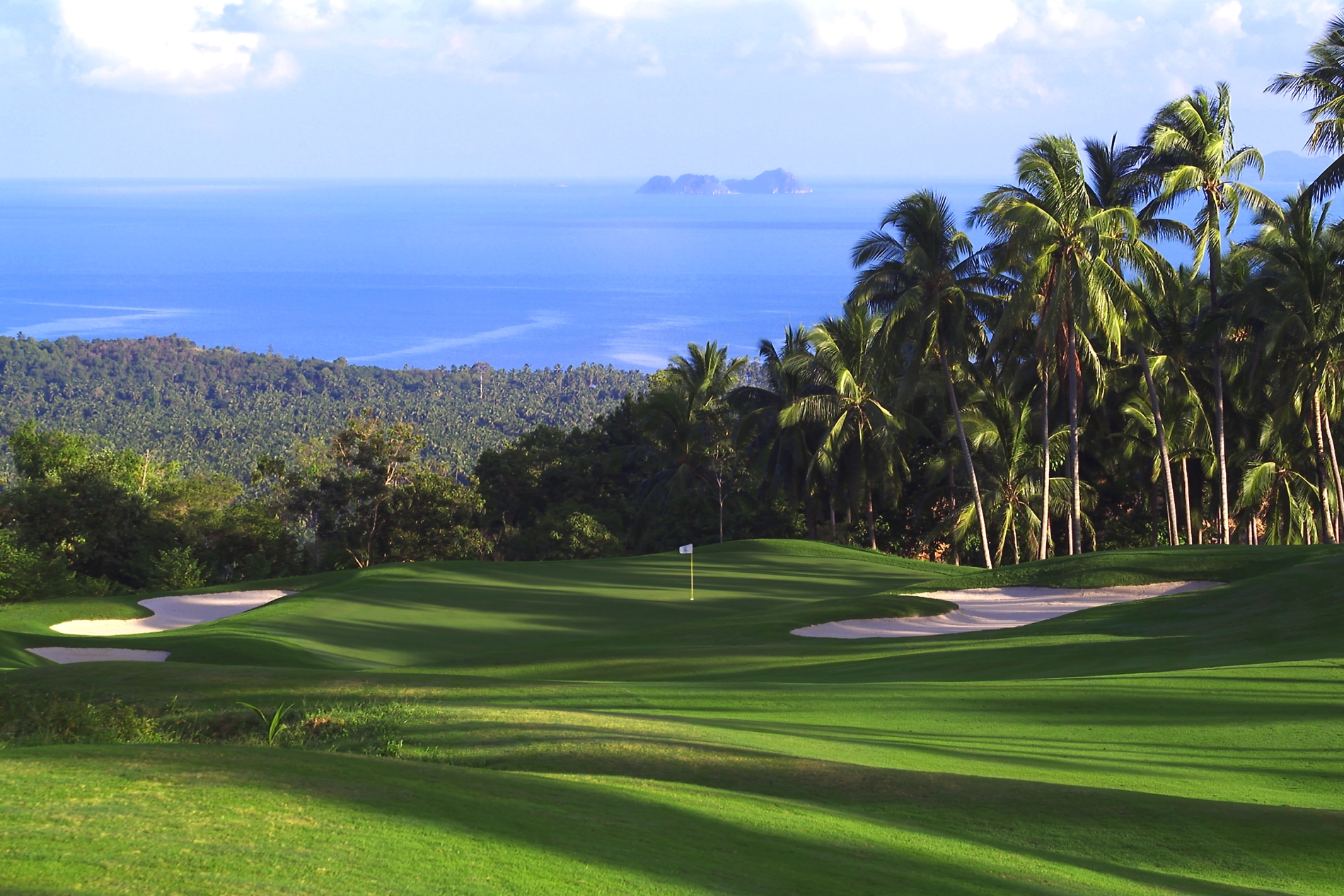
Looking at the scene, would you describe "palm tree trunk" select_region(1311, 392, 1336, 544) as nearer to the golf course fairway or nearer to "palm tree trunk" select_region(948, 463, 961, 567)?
"palm tree trunk" select_region(948, 463, 961, 567)

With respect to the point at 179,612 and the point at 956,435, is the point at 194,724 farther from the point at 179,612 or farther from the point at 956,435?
the point at 956,435

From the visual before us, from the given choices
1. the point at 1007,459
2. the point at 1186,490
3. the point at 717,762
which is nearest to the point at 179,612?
the point at 717,762

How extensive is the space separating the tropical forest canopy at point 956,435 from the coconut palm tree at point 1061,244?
72 millimetres

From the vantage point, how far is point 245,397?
155 m

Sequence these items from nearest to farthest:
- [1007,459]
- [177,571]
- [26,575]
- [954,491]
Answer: [26,575], [177,571], [1007,459], [954,491]

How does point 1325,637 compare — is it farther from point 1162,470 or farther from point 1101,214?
point 1162,470

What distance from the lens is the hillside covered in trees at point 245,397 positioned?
409 feet

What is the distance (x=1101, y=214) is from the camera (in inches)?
1143

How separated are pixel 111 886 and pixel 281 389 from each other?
165 meters

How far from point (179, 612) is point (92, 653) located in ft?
24.8

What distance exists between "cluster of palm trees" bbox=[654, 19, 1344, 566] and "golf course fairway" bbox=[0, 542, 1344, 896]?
13486 millimetres

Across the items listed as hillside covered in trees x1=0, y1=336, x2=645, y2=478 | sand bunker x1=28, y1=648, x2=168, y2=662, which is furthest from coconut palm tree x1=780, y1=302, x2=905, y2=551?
hillside covered in trees x1=0, y1=336, x2=645, y2=478

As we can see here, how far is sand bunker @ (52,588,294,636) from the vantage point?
24625 mm

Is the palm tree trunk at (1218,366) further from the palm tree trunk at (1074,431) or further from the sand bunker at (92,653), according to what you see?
the sand bunker at (92,653)
